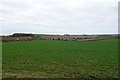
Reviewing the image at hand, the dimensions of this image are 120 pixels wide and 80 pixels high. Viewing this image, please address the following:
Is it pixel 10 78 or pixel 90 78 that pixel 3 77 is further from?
pixel 90 78

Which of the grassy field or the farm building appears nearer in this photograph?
the grassy field

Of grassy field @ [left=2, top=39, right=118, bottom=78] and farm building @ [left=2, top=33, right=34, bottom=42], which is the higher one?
farm building @ [left=2, top=33, right=34, bottom=42]

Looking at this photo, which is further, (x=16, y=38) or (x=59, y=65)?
(x=16, y=38)

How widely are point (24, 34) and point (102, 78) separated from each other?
120658mm

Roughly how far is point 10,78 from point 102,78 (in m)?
5.19

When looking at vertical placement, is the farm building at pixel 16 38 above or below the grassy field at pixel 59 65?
above

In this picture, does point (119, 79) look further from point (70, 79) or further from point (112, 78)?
point (70, 79)

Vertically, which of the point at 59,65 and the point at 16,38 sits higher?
A: the point at 16,38

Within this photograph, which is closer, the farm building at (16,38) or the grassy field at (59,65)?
the grassy field at (59,65)

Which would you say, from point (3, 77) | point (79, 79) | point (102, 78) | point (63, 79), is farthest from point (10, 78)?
point (102, 78)

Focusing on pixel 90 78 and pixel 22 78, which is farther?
pixel 90 78

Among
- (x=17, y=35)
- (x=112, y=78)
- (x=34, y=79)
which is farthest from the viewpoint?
(x=17, y=35)

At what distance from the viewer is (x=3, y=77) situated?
41.8 feet

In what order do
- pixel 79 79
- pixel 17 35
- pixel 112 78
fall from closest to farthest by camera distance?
pixel 79 79 → pixel 112 78 → pixel 17 35
